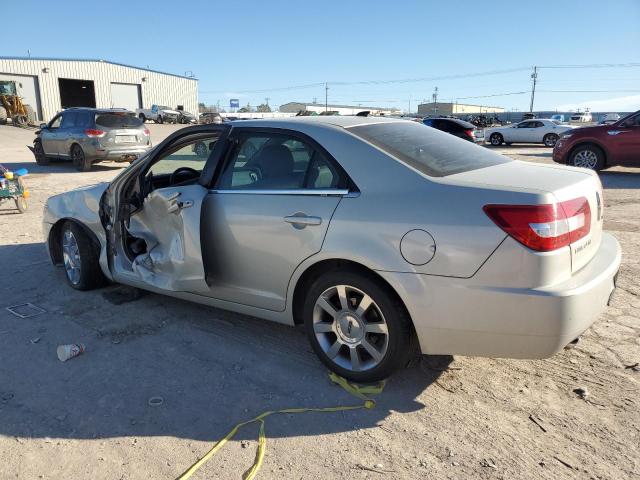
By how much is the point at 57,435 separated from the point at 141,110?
163ft

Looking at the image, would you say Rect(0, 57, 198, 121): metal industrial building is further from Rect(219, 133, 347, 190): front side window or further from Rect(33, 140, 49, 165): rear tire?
Rect(219, 133, 347, 190): front side window

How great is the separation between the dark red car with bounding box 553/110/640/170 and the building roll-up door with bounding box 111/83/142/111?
46.6m

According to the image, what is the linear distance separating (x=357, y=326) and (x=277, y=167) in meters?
1.24

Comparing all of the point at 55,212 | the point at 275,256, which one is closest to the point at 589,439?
the point at 275,256

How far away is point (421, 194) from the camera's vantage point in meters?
2.75

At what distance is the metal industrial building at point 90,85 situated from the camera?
143 feet

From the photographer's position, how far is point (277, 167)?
11.5 ft

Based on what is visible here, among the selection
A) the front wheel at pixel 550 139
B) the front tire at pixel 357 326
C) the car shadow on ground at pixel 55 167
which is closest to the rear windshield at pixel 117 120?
the car shadow on ground at pixel 55 167

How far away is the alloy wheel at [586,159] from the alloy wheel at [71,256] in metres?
12.0

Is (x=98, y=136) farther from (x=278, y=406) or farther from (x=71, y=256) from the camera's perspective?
(x=278, y=406)

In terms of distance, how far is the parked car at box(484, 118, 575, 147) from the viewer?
25.3m

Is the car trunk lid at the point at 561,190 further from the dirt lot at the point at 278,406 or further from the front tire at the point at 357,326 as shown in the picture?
the dirt lot at the point at 278,406

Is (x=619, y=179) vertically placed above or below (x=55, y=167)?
above

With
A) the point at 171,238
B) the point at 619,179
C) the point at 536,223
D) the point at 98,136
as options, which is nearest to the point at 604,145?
the point at 619,179
